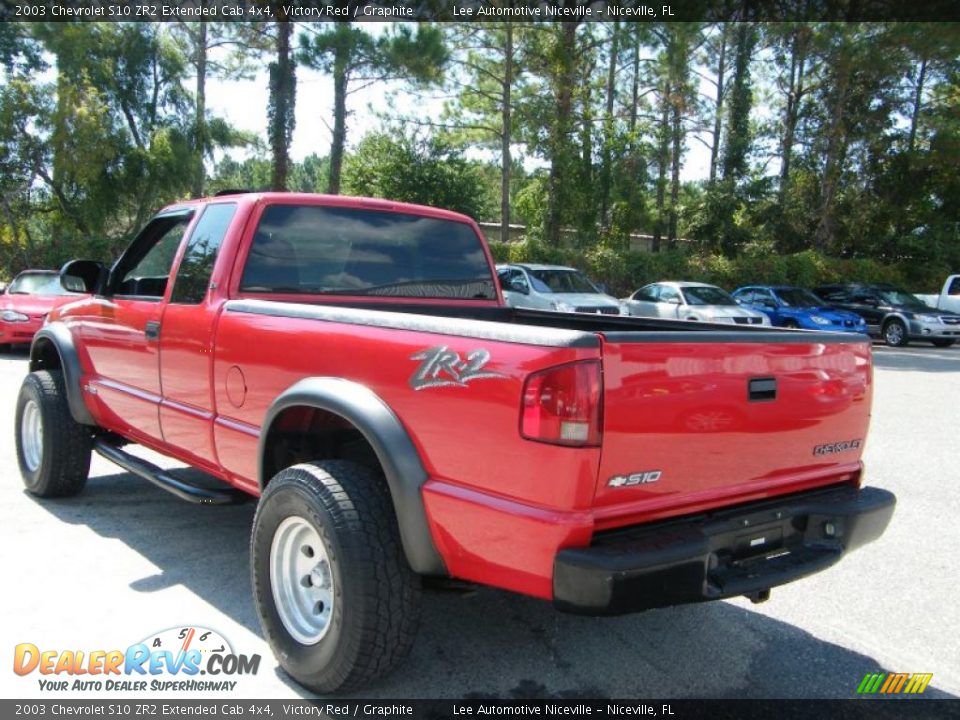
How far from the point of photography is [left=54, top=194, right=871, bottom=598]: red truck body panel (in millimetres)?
2473

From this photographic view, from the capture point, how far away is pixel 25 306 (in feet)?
43.2

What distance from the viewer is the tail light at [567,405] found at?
95.6 inches

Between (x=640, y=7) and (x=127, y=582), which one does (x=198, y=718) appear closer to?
(x=127, y=582)

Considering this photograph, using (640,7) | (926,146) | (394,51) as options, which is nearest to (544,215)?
(640,7)

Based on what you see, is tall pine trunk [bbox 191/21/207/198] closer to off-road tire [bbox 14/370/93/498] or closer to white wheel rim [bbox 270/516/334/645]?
off-road tire [bbox 14/370/93/498]

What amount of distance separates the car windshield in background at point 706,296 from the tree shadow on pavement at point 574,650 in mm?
15267

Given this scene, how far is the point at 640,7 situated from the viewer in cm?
2605

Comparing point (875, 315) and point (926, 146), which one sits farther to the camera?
point (926, 146)

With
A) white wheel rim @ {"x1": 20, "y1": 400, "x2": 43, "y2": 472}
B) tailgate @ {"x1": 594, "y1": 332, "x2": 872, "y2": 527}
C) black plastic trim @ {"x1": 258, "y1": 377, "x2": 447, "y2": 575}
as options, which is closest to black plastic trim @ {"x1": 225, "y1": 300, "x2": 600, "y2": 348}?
tailgate @ {"x1": 594, "y1": 332, "x2": 872, "y2": 527}

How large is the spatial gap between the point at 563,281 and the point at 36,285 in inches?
404

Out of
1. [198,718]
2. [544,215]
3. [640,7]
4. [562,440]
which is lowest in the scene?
[198,718]

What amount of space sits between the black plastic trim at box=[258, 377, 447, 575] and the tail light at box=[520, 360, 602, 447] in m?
0.52

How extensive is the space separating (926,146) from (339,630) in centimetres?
3396
